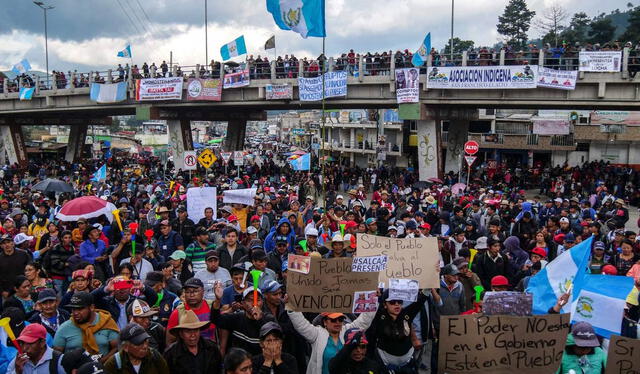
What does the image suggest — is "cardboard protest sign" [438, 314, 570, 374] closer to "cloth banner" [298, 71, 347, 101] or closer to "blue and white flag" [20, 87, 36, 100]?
"cloth banner" [298, 71, 347, 101]

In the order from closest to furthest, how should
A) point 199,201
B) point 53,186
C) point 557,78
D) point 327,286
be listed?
point 327,286, point 199,201, point 53,186, point 557,78

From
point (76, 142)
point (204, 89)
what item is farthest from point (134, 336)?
point (76, 142)

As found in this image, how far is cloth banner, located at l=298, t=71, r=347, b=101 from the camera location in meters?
25.7

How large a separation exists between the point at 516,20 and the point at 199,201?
209 feet

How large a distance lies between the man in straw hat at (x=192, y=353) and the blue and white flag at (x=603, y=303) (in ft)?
11.4

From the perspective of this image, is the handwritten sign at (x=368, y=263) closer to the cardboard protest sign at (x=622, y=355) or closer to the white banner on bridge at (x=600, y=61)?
the cardboard protest sign at (x=622, y=355)

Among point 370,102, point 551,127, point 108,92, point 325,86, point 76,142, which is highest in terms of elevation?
point 108,92

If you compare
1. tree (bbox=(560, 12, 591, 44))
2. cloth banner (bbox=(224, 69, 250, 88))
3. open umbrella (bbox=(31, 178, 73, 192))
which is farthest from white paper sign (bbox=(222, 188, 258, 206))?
tree (bbox=(560, 12, 591, 44))

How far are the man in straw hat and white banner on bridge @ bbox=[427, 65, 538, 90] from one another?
66.6 feet

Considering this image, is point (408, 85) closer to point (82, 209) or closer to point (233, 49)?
point (233, 49)

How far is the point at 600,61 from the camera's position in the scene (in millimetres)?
21219

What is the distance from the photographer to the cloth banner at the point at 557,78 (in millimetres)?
21547

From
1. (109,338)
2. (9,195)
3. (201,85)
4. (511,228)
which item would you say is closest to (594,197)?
(511,228)

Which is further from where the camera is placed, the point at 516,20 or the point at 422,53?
the point at 516,20
